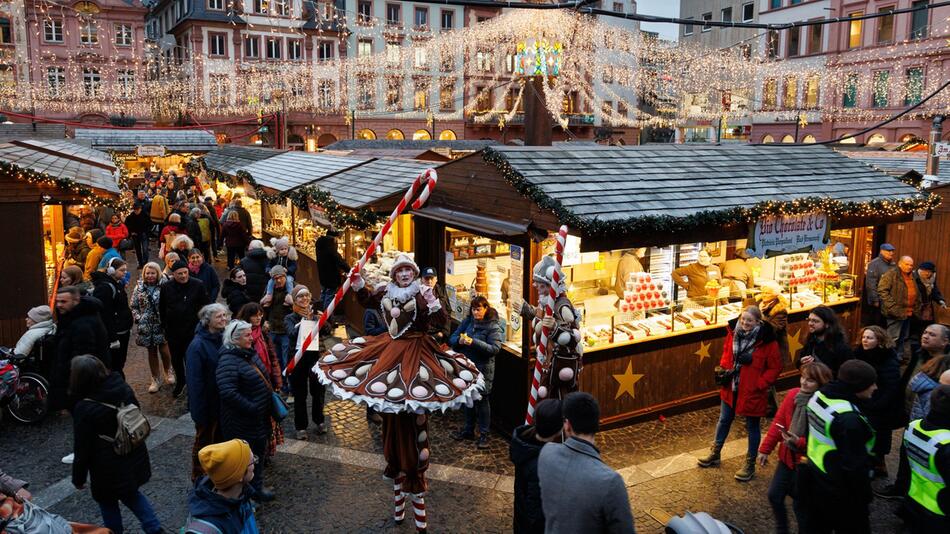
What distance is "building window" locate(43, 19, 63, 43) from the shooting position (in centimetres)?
4628

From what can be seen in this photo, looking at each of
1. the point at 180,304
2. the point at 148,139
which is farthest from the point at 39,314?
the point at 148,139

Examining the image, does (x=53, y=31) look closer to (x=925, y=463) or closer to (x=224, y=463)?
(x=224, y=463)

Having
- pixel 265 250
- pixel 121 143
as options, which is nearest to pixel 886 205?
pixel 265 250

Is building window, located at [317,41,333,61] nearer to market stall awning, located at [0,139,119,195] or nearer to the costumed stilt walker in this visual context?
market stall awning, located at [0,139,119,195]

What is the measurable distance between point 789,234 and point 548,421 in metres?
6.23

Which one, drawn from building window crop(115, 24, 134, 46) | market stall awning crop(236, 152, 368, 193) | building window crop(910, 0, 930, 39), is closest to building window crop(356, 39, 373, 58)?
building window crop(115, 24, 134, 46)

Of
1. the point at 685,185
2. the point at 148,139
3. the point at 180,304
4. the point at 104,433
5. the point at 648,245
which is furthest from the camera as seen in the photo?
the point at 148,139

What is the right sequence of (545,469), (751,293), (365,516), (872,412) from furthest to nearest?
(751,293) → (365,516) → (872,412) → (545,469)

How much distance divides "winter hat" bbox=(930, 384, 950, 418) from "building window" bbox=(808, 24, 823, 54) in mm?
44701

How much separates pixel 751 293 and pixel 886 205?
230 cm

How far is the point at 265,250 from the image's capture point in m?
10.5

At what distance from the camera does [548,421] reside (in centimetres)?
407

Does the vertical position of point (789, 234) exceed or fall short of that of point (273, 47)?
it falls short

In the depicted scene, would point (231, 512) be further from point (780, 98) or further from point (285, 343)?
point (780, 98)
